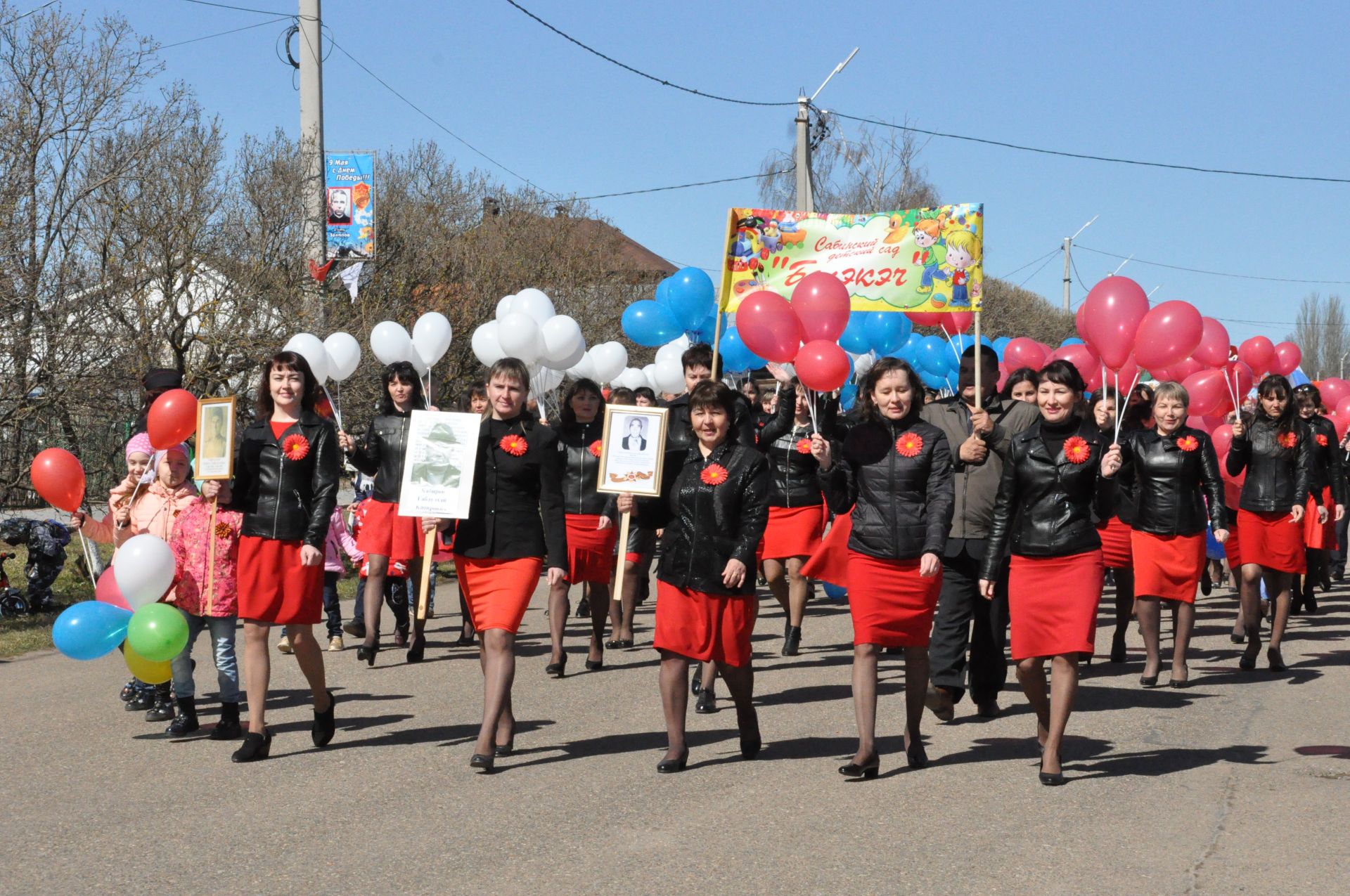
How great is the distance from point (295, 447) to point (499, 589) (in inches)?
51.3

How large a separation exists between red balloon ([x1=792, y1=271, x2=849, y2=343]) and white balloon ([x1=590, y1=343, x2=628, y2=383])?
5864mm

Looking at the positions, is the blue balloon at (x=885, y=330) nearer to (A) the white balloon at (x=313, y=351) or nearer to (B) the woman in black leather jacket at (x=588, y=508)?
(B) the woman in black leather jacket at (x=588, y=508)

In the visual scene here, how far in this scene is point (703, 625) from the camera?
6.81 m

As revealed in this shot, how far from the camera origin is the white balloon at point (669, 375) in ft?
50.2

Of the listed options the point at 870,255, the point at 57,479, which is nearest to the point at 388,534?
the point at 57,479

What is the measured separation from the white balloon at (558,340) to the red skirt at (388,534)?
1.71 m

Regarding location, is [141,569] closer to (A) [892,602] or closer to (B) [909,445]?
(A) [892,602]

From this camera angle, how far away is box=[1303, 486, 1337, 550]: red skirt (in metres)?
12.4

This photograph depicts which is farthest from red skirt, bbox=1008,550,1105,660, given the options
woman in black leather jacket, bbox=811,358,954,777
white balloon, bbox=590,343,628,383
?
white balloon, bbox=590,343,628,383

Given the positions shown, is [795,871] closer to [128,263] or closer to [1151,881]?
[1151,881]

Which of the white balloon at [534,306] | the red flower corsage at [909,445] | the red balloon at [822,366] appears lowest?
the red flower corsage at [909,445]

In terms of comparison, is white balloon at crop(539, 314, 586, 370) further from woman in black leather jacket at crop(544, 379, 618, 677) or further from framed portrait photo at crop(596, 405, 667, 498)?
framed portrait photo at crop(596, 405, 667, 498)

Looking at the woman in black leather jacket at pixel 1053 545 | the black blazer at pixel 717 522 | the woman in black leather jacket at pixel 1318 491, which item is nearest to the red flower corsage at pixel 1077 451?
the woman in black leather jacket at pixel 1053 545

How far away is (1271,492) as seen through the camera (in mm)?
10414
